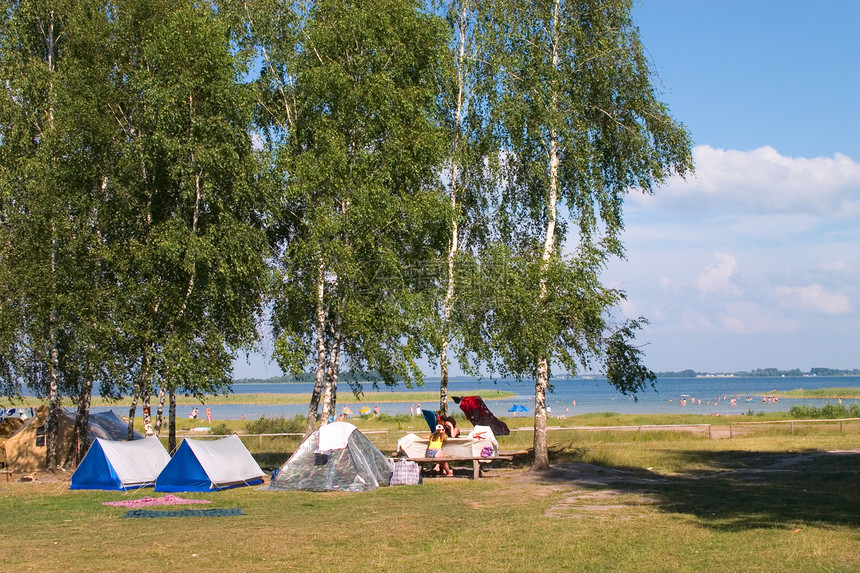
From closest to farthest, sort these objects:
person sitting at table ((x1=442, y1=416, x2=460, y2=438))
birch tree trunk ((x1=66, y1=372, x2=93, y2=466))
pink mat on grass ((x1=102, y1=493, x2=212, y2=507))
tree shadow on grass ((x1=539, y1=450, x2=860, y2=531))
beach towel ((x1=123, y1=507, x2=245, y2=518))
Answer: tree shadow on grass ((x1=539, y1=450, x2=860, y2=531))
beach towel ((x1=123, y1=507, x2=245, y2=518))
pink mat on grass ((x1=102, y1=493, x2=212, y2=507))
person sitting at table ((x1=442, y1=416, x2=460, y2=438))
birch tree trunk ((x1=66, y1=372, x2=93, y2=466))

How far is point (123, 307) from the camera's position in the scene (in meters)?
20.6

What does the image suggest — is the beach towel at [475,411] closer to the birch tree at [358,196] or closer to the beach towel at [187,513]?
the birch tree at [358,196]

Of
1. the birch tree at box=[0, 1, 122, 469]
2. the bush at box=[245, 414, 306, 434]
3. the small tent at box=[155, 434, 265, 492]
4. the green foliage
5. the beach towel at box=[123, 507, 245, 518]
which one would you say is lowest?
the green foliage

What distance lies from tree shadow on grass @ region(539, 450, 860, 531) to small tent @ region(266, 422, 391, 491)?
4.40m

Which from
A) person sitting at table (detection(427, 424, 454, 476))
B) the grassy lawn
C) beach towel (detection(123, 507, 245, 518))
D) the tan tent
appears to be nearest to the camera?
the grassy lawn

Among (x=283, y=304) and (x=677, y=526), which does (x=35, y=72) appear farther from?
(x=677, y=526)

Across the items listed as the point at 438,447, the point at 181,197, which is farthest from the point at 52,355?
the point at 438,447

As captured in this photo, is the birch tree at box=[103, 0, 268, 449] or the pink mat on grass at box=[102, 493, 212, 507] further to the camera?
the birch tree at box=[103, 0, 268, 449]

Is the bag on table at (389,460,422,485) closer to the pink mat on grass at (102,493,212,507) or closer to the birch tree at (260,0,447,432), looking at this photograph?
the birch tree at (260,0,447,432)

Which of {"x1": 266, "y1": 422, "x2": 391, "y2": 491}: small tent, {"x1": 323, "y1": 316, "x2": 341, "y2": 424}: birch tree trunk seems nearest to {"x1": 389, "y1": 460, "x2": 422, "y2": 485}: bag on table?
{"x1": 266, "y1": 422, "x2": 391, "y2": 491}: small tent

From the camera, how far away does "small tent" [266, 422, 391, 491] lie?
18.7 m

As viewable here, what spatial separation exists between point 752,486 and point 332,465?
30.4ft

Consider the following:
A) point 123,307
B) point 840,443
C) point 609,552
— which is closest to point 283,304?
point 123,307

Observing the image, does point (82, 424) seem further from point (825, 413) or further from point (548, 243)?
point (825, 413)
